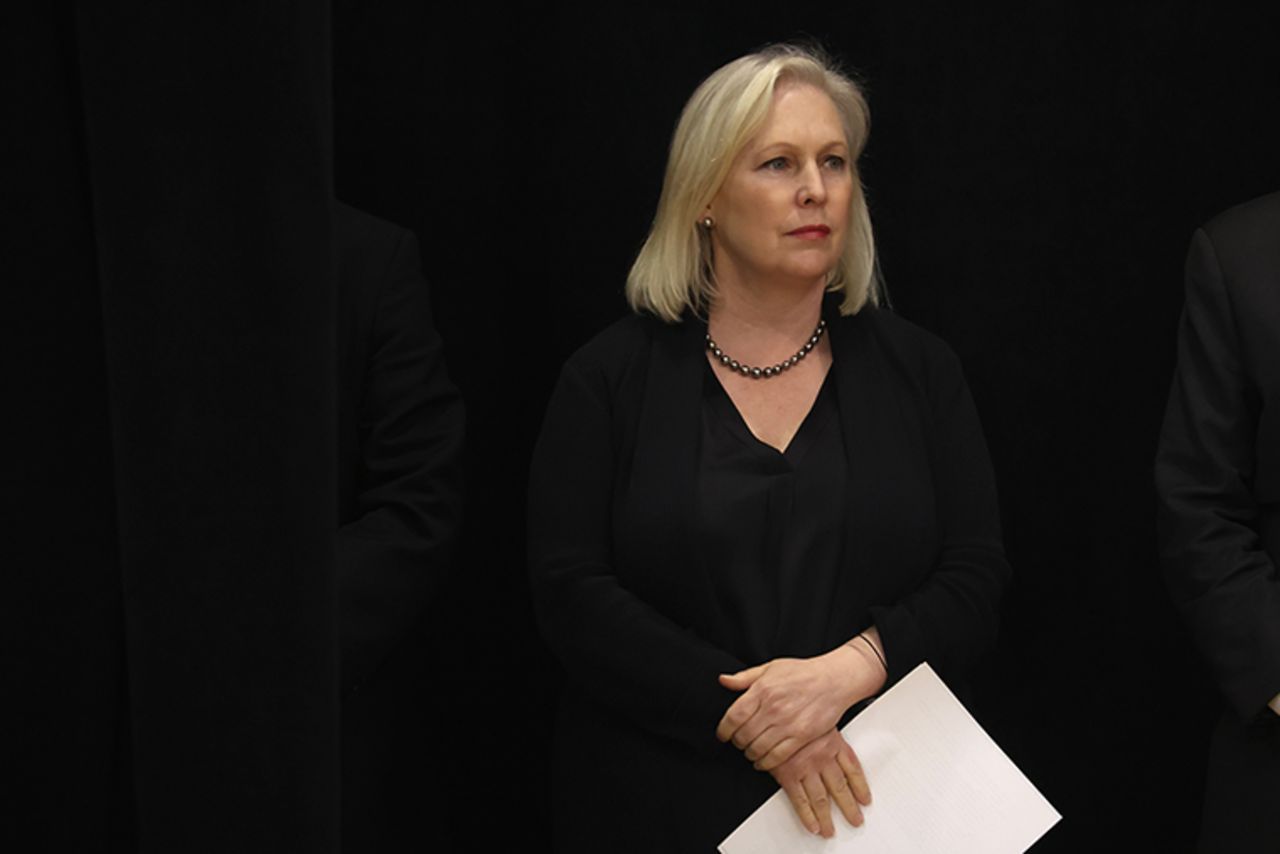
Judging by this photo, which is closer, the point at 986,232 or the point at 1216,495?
the point at 1216,495

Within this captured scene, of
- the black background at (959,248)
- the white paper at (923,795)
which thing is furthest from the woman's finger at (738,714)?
the black background at (959,248)

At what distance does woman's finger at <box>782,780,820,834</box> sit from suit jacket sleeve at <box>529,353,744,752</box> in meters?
0.11

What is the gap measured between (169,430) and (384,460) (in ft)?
5.71

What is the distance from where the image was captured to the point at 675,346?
2430 mm

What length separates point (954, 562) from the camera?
238cm

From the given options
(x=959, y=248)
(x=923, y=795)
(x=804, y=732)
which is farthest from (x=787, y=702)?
(x=959, y=248)

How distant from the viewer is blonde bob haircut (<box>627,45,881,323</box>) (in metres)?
2.43

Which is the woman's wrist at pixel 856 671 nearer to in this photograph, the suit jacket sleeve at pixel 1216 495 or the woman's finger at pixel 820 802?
the woman's finger at pixel 820 802

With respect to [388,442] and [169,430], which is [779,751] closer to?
[388,442]

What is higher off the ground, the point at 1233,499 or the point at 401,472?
the point at 1233,499

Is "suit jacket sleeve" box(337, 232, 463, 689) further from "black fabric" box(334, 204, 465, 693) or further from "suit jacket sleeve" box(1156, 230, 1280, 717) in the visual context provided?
"suit jacket sleeve" box(1156, 230, 1280, 717)

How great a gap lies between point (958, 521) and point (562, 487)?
0.53 metres

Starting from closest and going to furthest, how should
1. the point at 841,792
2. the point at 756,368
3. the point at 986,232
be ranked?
the point at 841,792 < the point at 756,368 < the point at 986,232

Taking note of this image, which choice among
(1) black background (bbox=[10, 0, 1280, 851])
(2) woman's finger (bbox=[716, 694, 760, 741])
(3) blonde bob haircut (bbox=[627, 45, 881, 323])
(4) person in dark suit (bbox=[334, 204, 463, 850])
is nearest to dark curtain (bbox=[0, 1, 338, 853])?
(2) woman's finger (bbox=[716, 694, 760, 741])
